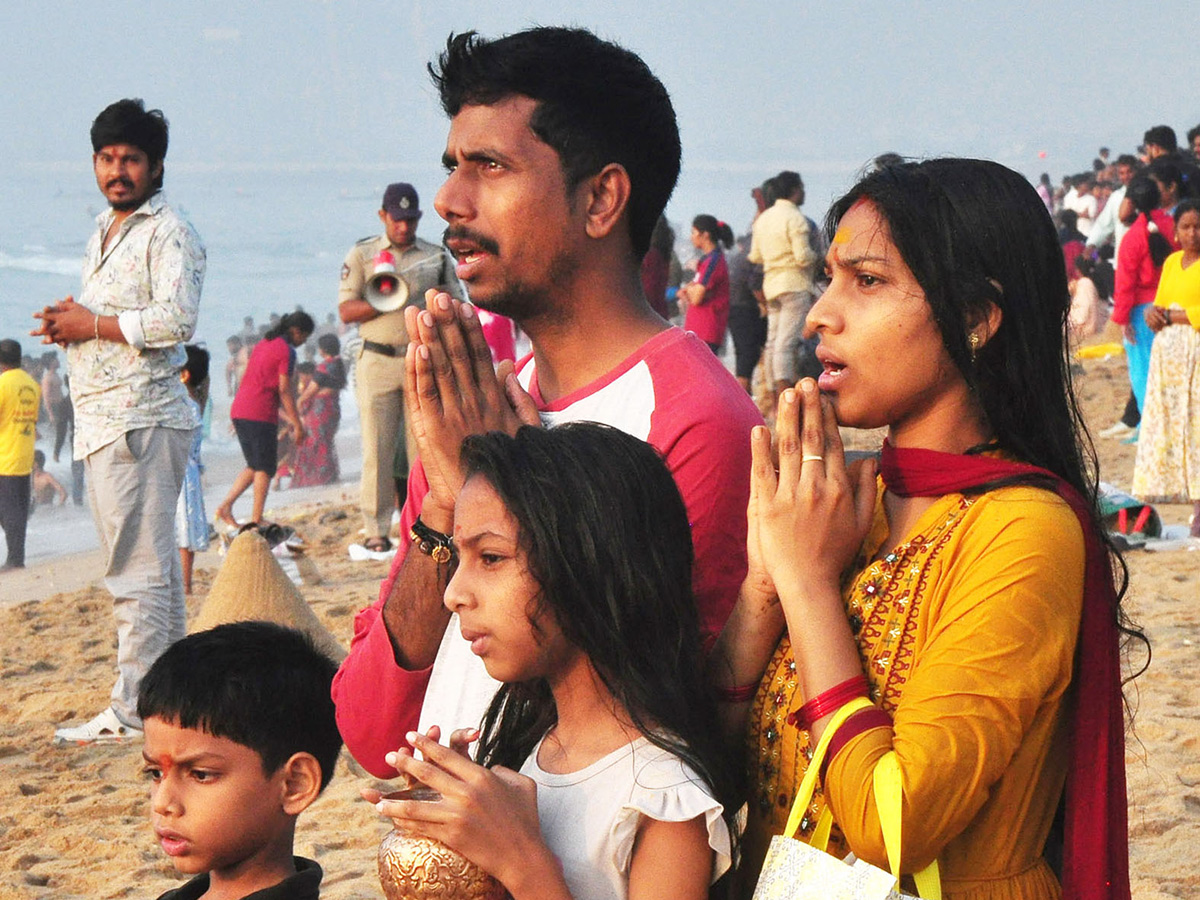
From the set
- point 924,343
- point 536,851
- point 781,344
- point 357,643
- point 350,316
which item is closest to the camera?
point 536,851

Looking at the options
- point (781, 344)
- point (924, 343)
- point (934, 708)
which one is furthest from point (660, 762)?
point (781, 344)

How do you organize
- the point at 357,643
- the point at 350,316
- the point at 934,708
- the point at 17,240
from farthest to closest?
the point at 17,240 < the point at 350,316 < the point at 357,643 < the point at 934,708

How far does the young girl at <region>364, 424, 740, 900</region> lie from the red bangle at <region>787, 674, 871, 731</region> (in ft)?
0.51

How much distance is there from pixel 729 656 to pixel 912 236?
56 centimetres

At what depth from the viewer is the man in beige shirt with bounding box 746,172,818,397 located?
11938 millimetres

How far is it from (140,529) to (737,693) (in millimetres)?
4073

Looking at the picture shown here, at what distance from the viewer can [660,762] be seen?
1704 mm

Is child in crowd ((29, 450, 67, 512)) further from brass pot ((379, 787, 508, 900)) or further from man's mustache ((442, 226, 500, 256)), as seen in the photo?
brass pot ((379, 787, 508, 900))

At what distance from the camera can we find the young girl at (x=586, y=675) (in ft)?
5.38

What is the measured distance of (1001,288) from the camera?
171cm

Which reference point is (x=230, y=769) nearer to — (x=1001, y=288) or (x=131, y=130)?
(x=1001, y=288)

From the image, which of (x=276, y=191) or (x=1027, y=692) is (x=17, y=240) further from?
(x=1027, y=692)

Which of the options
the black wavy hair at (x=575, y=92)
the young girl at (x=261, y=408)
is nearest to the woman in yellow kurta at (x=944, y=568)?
the black wavy hair at (x=575, y=92)

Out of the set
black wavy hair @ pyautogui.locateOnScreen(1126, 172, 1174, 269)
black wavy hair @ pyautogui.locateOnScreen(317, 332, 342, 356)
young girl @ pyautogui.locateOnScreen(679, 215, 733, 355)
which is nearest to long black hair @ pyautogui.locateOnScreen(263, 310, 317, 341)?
young girl @ pyautogui.locateOnScreen(679, 215, 733, 355)
